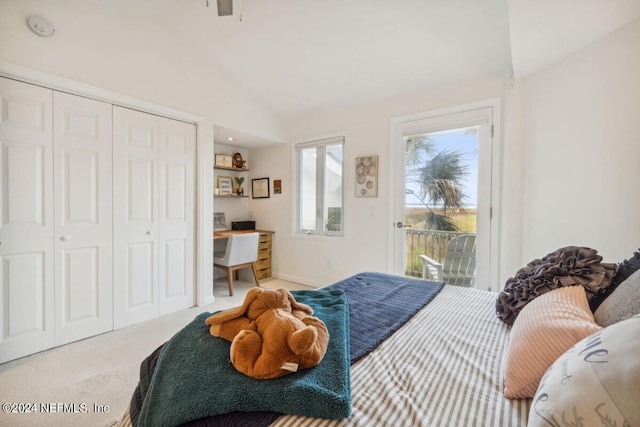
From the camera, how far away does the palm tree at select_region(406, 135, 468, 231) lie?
2736mm

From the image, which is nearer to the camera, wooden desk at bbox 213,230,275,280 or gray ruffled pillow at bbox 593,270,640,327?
gray ruffled pillow at bbox 593,270,640,327

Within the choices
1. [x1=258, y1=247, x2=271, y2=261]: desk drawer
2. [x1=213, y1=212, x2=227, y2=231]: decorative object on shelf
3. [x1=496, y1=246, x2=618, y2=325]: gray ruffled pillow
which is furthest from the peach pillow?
[x1=213, y1=212, x2=227, y2=231]: decorative object on shelf

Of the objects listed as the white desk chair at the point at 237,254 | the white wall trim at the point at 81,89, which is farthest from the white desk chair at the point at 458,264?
the white wall trim at the point at 81,89

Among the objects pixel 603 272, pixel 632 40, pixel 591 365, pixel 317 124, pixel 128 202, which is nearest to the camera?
pixel 591 365

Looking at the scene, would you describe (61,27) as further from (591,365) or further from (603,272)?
(603,272)

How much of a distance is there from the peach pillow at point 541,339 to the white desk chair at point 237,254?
2935mm

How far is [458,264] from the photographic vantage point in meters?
2.76

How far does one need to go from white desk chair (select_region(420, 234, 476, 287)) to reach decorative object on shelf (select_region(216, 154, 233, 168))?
9.95ft

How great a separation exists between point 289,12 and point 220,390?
2.69m

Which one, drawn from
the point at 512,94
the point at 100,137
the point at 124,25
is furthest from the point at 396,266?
the point at 124,25

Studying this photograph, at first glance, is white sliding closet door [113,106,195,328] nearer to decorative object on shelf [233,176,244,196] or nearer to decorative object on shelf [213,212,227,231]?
decorative object on shelf [213,212,227,231]

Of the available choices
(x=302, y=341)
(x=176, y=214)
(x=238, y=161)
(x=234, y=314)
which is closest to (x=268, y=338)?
(x=302, y=341)

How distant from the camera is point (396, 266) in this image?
3070 mm

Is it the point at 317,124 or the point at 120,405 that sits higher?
the point at 317,124
